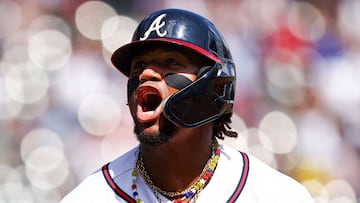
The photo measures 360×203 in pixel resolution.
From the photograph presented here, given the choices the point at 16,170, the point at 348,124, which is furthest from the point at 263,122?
the point at 16,170

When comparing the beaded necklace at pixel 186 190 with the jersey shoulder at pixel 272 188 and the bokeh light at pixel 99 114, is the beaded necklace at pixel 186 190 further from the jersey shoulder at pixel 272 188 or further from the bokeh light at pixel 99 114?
the bokeh light at pixel 99 114

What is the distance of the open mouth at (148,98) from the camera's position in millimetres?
2166

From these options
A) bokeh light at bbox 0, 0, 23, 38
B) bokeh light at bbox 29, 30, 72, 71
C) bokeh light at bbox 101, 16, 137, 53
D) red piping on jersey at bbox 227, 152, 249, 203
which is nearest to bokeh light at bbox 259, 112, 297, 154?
bokeh light at bbox 101, 16, 137, 53

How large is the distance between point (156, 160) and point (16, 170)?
2.51 meters

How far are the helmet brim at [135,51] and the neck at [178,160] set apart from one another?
260 mm

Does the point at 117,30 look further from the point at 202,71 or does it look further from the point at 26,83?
the point at 202,71

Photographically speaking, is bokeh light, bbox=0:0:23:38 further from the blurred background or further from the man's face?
the man's face

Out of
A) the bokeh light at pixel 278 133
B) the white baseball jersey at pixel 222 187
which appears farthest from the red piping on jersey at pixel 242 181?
the bokeh light at pixel 278 133

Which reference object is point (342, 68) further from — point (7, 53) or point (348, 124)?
point (7, 53)

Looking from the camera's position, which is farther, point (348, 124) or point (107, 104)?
point (348, 124)

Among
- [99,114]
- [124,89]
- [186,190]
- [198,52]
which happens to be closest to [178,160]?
[186,190]

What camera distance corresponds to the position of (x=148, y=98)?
2.22 metres

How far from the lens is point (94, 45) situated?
16.8 ft

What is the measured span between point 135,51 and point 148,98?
8.2 inches
